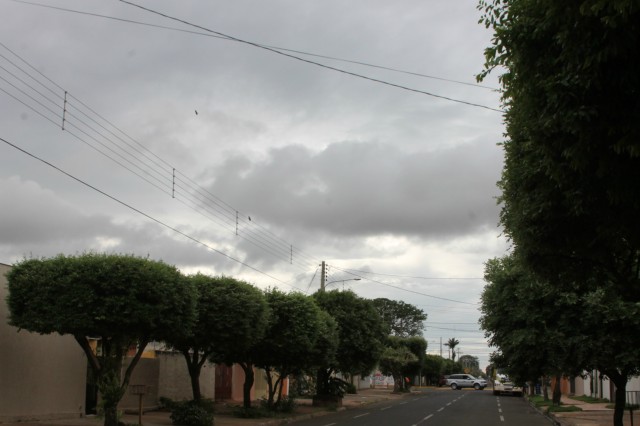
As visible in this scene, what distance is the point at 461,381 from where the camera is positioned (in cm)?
8038

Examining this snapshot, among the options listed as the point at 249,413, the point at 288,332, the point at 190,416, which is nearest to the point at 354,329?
the point at 288,332

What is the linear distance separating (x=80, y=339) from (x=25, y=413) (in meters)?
4.32

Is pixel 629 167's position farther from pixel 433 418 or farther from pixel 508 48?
pixel 433 418

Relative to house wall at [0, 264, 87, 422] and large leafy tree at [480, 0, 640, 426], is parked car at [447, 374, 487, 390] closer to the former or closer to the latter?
house wall at [0, 264, 87, 422]

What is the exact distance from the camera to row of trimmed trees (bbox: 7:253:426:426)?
15656 mm

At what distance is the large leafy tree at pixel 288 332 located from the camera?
25891 millimetres

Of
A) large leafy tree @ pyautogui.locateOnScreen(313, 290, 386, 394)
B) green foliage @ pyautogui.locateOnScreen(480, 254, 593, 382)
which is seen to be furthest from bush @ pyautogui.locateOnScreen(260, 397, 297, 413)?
green foliage @ pyautogui.locateOnScreen(480, 254, 593, 382)

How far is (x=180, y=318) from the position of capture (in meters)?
17.0

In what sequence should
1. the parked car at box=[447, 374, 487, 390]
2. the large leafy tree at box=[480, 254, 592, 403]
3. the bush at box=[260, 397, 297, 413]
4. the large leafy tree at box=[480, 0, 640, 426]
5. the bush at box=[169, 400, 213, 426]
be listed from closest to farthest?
the large leafy tree at box=[480, 0, 640, 426] < the large leafy tree at box=[480, 254, 592, 403] < the bush at box=[169, 400, 213, 426] < the bush at box=[260, 397, 297, 413] < the parked car at box=[447, 374, 487, 390]

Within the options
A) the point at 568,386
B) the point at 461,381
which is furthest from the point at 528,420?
the point at 461,381

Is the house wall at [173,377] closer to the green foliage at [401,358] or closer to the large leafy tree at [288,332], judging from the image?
the large leafy tree at [288,332]

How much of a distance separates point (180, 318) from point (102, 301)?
2.15 meters

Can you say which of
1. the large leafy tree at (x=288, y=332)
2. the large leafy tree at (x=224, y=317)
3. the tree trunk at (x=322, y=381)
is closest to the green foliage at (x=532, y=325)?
the large leafy tree at (x=288, y=332)

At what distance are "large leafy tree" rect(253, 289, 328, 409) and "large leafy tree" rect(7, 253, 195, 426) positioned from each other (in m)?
8.90
